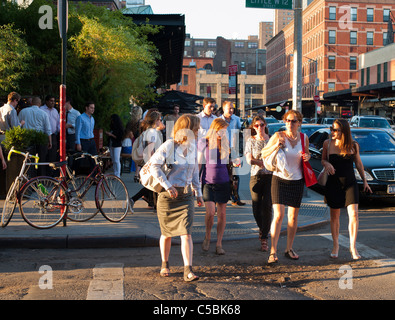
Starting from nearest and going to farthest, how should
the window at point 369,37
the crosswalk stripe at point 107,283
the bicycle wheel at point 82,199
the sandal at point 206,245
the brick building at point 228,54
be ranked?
the crosswalk stripe at point 107,283
the sandal at point 206,245
the bicycle wheel at point 82,199
the window at point 369,37
the brick building at point 228,54

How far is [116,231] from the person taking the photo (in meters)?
8.64

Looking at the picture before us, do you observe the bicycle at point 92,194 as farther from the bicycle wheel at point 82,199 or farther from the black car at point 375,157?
the black car at point 375,157

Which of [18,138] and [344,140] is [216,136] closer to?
[344,140]

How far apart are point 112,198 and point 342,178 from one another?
378 cm

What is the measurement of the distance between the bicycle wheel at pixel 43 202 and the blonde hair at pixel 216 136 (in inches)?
102

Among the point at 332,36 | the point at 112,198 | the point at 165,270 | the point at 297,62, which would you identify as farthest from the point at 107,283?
the point at 332,36

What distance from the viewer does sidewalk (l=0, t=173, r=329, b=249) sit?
319 inches

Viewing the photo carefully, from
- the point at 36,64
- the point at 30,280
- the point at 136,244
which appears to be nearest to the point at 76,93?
the point at 36,64

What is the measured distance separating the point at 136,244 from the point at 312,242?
2.62 m

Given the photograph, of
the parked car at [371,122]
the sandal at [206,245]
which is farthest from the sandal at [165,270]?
the parked car at [371,122]

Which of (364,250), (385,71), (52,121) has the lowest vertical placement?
(364,250)

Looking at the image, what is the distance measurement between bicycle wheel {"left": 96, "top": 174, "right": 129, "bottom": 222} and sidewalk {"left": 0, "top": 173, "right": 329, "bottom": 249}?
0.53 feet

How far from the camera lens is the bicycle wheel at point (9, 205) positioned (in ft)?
28.7
